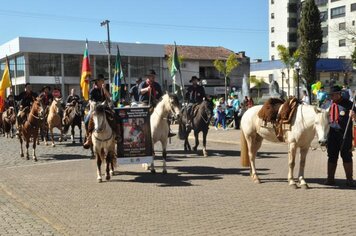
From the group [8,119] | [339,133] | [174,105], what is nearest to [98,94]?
[174,105]

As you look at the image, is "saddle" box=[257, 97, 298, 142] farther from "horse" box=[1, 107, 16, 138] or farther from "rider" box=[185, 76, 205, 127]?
"horse" box=[1, 107, 16, 138]

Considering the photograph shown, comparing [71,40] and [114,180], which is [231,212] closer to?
[114,180]

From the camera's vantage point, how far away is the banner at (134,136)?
453 inches

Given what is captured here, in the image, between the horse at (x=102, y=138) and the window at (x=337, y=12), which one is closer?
the horse at (x=102, y=138)

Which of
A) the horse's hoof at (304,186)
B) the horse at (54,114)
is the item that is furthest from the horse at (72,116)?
the horse's hoof at (304,186)

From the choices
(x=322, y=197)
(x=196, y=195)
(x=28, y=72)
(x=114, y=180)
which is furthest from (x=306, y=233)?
(x=28, y=72)

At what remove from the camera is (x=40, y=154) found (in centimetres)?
1661

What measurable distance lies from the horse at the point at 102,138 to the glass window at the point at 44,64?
51318 millimetres

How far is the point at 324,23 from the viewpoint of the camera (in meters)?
85.4

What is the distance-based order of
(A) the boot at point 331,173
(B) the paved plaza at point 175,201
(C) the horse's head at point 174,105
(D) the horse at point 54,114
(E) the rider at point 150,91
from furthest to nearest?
(D) the horse at point 54,114 → (E) the rider at point 150,91 → (C) the horse's head at point 174,105 → (A) the boot at point 331,173 → (B) the paved plaza at point 175,201

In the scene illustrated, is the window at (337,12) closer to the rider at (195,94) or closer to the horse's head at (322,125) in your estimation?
the rider at (195,94)

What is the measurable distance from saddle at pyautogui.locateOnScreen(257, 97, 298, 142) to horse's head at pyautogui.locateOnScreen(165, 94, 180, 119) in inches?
90.5

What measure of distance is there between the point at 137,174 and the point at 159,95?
8.83 ft

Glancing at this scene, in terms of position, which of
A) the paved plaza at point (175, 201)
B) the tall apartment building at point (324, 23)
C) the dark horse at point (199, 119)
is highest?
the tall apartment building at point (324, 23)
